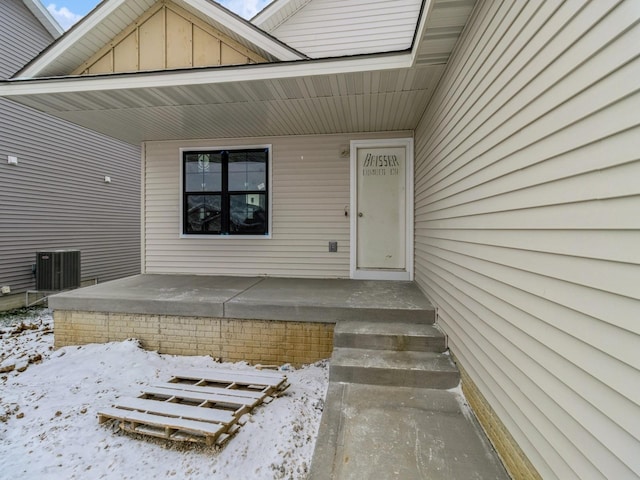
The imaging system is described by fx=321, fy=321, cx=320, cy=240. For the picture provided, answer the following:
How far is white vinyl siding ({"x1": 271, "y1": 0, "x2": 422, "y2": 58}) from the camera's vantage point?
559 centimetres

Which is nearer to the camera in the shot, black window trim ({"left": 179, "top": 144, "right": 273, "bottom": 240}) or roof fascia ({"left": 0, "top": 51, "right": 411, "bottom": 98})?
roof fascia ({"left": 0, "top": 51, "right": 411, "bottom": 98})

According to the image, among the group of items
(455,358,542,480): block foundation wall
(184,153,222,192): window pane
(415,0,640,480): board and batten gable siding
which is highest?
(184,153,222,192): window pane

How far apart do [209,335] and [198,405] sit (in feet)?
3.54

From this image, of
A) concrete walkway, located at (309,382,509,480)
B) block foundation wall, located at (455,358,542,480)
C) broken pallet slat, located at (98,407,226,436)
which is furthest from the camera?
broken pallet slat, located at (98,407,226,436)

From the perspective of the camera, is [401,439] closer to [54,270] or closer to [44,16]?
[54,270]

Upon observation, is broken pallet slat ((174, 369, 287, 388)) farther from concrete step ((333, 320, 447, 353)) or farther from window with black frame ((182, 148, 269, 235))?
window with black frame ((182, 148, 269, 235))

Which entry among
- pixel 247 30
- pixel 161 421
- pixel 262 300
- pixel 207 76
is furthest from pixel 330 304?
pixel 247 30

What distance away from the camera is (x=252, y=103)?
3990 mm

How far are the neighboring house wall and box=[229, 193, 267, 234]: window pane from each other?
467 cm

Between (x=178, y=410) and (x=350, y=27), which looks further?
(x=350, y=27)

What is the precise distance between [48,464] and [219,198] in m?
4.02

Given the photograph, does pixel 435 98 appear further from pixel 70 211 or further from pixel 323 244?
pixel 70 211

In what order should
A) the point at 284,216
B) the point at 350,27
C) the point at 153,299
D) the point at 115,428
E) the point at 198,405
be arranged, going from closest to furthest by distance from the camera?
the point at 115,428 → the point at 198,405 → the point at 153,299 → the point at 284,216 → the point at 350,27

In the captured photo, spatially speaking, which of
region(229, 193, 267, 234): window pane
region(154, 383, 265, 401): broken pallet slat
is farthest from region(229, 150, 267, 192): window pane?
region(154, 383, 265, 401): broken pallet slat
